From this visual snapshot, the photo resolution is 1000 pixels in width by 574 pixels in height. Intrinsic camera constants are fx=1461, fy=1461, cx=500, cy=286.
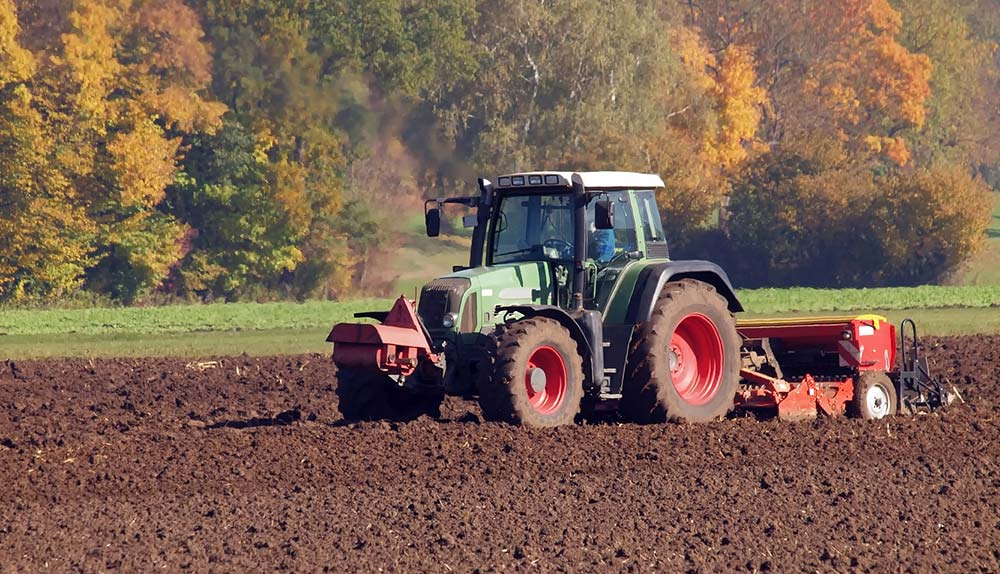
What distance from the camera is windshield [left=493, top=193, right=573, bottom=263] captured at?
12781mm

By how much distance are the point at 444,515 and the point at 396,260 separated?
34213 millimetres

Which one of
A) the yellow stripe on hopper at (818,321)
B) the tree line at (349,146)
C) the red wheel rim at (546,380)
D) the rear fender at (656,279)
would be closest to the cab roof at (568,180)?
the rear fender at (656,279)

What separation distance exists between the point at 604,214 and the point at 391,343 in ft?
6.65

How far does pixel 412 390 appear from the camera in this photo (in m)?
13.0

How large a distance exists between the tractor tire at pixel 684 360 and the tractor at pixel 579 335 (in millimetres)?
Answer: 13

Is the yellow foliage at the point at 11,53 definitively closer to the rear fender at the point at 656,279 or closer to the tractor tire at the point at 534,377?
the rear fender at the point at 656,279

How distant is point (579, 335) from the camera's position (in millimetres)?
12359

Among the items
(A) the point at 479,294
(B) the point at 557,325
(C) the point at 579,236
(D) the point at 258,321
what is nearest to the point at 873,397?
(C) the point at 579,236

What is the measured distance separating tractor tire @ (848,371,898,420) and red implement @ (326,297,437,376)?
13.6ft

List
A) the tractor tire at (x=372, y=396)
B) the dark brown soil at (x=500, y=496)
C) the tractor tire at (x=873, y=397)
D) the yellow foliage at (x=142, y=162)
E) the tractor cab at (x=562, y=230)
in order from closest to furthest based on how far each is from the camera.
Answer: the dark brown soil at (x=500, y=496) < the tractor cab at (x=562, y=230) < the tractor tire at (x=372, y=396) < the tractor tire at (x=873, y=397) < the yellow foliage at (x=142, y=162)

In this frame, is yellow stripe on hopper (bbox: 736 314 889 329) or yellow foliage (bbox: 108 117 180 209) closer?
yellow stripe on hopper (bbox: 736 314 889 329)

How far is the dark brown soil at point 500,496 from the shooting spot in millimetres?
8336

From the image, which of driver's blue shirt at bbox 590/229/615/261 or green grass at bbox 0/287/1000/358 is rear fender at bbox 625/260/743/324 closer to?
driver's blue shirt at bbox 590/229/615/261

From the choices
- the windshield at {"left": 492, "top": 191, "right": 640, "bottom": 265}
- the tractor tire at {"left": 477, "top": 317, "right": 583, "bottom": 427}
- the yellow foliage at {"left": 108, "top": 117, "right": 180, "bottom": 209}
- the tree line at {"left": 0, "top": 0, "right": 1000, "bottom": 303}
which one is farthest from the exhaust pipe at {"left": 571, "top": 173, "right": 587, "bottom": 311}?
the yellow foliage at {"left": 108, "top": 117, "right": 180, "bottom": 209}
